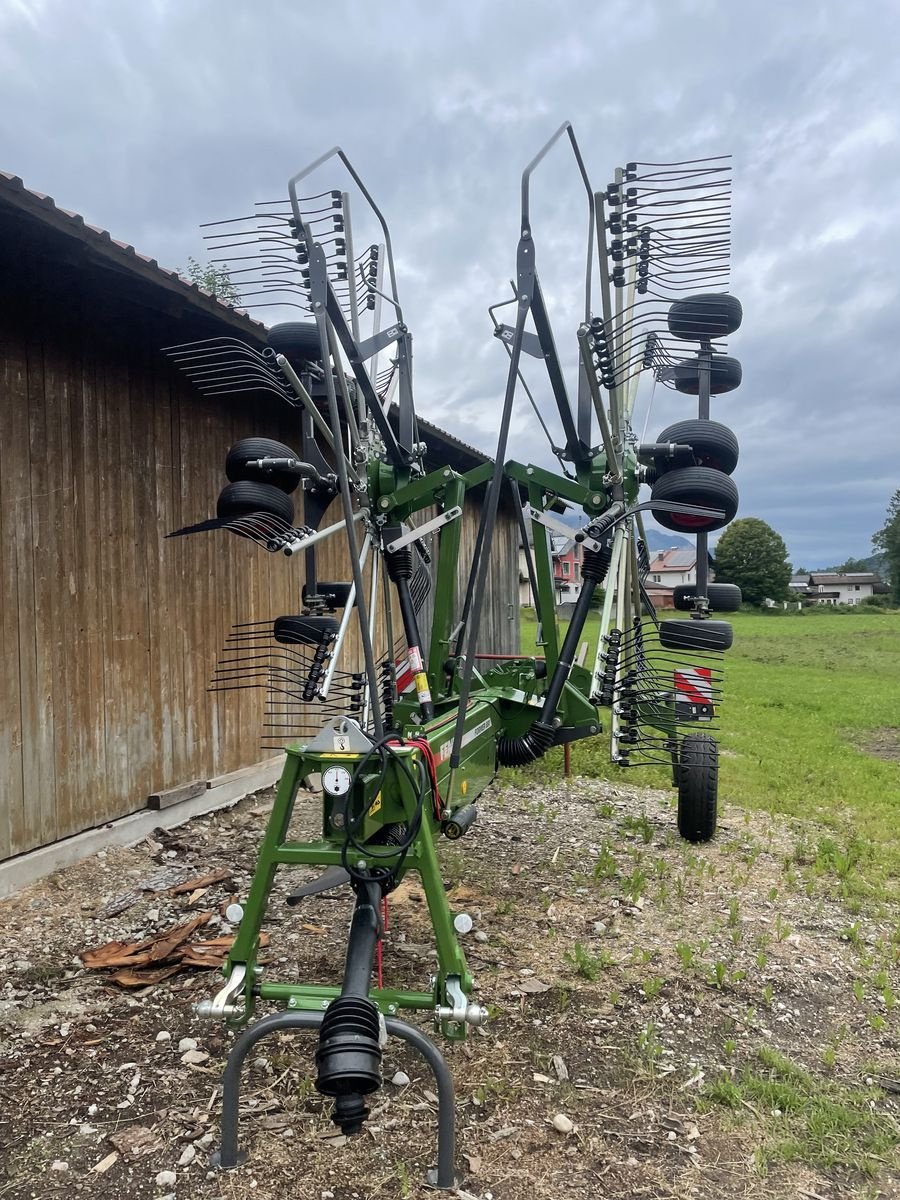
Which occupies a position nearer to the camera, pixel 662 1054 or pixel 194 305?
pixel 662 1054

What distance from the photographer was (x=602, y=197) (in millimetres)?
3092

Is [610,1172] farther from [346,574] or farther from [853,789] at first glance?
[346,574]

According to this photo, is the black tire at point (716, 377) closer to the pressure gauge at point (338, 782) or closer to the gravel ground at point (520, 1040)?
the gravel ground at point (520, 1040)

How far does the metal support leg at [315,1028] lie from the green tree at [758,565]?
5168 cm

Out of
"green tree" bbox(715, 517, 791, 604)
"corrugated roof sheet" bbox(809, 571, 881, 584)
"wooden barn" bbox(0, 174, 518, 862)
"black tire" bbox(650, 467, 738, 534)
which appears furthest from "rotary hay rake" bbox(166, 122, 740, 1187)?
"corrugated roof sheet" bbox(809, 571, 881, 584)

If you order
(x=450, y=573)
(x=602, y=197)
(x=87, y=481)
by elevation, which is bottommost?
(x=450, y=573)

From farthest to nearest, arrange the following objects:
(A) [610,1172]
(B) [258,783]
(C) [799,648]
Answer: (C) [799,648]
(B) [258,783]
(A) [610,1172]

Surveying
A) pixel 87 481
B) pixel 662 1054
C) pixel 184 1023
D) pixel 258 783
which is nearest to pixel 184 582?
pixel 87 481

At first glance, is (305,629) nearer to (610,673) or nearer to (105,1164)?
(610,673)

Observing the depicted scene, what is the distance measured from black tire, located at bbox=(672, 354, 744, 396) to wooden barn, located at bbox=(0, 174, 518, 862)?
2.57 m

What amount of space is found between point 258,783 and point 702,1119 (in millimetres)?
4295

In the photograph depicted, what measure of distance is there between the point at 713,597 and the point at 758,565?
2028 inches

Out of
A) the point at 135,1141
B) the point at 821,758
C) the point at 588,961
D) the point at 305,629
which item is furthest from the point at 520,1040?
the point at 821,758

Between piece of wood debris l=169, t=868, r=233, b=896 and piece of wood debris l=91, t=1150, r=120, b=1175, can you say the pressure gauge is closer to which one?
piece of wood debris l=91, t=1150, r=120, b=1175
